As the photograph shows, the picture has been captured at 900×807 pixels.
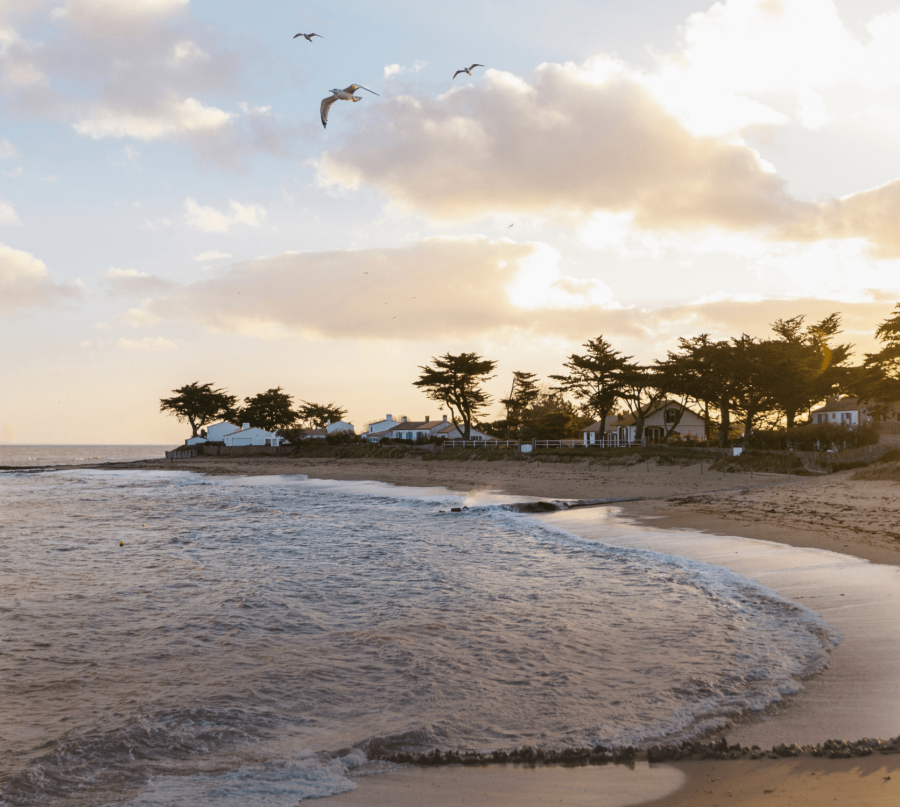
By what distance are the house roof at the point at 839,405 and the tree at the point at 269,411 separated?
249ft

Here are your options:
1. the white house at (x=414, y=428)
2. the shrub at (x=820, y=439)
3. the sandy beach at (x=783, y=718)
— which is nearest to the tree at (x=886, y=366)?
the shrub at (x=820, y=439)

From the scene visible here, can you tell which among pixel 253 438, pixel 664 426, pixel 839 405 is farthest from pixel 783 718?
pixel 253 438

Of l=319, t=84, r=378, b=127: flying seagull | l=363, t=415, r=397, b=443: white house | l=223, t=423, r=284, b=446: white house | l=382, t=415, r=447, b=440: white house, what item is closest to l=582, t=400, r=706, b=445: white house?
l=382, t=415, r=447, b=440: white house

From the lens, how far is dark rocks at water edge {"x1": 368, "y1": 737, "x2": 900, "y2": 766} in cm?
415

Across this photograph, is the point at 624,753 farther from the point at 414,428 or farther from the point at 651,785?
the point at 414,428

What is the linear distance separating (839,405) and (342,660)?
248 ft

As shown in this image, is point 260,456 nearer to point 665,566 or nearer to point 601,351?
point 601,351

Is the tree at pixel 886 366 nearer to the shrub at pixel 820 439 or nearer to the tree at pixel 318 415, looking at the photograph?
the shrub at pixel 820 439

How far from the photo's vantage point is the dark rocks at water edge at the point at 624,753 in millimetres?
4148

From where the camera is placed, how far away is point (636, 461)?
4050cm

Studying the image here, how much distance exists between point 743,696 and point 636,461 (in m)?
36.5

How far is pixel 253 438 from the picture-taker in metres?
88.7

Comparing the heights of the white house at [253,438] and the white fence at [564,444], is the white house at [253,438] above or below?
above

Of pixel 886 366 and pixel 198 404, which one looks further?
pixel 198 404
